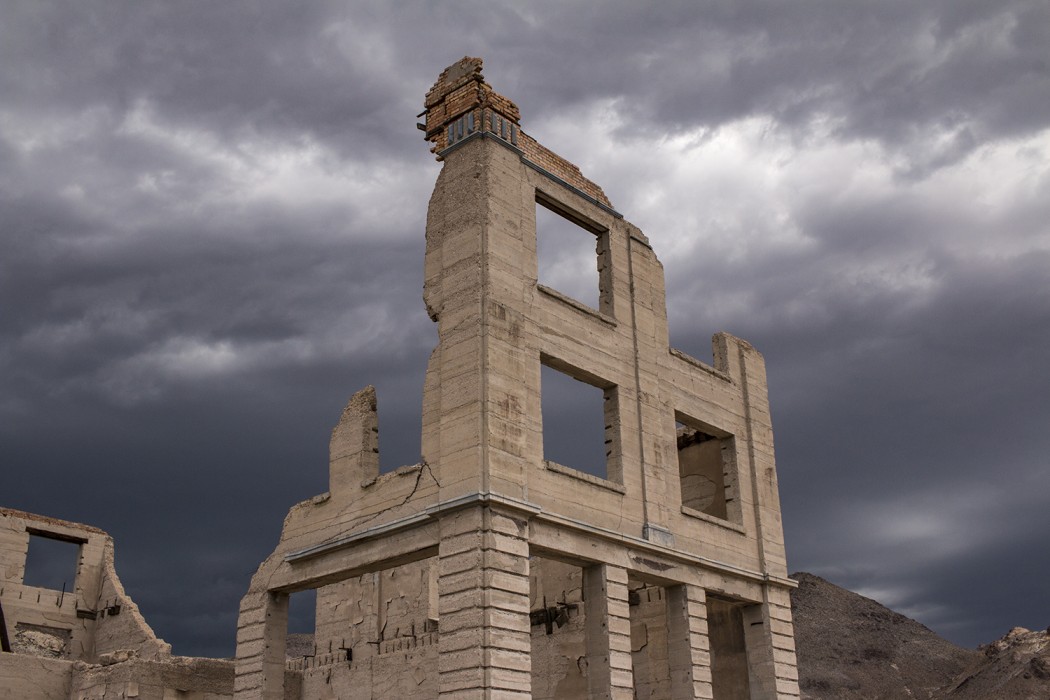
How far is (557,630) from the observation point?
22078mm

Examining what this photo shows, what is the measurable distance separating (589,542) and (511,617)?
2163 mm

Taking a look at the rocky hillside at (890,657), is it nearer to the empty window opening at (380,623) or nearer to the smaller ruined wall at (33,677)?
the empty window opening at (380,623)

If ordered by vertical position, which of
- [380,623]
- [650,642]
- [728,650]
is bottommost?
[728,650]

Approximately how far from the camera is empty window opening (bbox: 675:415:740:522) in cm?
2141

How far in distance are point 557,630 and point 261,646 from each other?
6110 millimetres

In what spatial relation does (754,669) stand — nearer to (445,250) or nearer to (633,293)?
(633,293)

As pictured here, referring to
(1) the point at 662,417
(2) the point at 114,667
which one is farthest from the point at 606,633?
(2) the point at 114,667

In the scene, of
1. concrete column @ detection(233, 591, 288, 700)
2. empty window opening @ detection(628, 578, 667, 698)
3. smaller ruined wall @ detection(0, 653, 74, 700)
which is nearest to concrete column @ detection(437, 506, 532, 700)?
concrete column @ detection(233, 591, 288, 700)

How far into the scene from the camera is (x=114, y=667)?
2283 cm

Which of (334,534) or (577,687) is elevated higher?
(334,534)

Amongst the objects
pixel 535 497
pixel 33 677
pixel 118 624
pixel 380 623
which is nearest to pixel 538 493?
pixel 535 497

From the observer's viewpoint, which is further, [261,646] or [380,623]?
[380,623]

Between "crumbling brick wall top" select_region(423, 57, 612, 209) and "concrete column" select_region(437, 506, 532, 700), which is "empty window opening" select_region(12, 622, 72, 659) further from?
"crumbling brick wall top" select_region(423, 57, 612, 209)

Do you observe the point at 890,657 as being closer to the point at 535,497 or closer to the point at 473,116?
the point at 535,497
